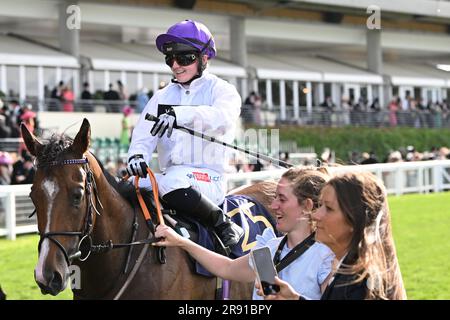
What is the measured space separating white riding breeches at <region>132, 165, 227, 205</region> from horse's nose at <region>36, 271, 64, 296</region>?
3.36ft

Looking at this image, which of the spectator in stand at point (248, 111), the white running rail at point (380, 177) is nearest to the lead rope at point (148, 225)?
the white running rail at point (380, 177)

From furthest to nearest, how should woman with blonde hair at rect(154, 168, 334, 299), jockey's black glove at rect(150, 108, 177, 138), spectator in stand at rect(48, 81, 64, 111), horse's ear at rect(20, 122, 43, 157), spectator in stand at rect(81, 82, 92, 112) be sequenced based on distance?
spectator in stand at rect(81, 82, 92, 112) → spectator in stand at rect(48, 81, 64, 111) → jockey's black glove at rect(150, 108, 177, 138) → horse's ear at rect(20, 122, 43, 157) → woman with blonde hair at rect(154, 168, 334, 299)

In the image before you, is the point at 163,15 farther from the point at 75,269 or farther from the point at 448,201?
the point at 75,269

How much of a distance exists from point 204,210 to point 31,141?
1.04 m

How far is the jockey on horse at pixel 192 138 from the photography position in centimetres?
496

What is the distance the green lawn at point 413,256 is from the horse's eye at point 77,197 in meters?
4.16

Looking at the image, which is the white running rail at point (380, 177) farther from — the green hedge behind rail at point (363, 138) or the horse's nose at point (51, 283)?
the green hedge behind rail at point (363, 138)

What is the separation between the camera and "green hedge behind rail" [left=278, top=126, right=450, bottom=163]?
30.0m

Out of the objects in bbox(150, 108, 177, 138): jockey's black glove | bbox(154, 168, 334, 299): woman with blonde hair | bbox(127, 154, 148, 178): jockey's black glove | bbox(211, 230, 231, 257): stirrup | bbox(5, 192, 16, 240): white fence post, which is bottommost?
bbox(5, 192, 16, 240): white fence post

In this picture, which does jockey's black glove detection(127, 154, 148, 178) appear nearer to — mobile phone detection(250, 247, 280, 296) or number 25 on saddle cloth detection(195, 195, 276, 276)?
number 25 on saddle cloth detection(195, 195, 276, 276)

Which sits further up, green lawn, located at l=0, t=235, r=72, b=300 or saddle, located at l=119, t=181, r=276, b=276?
saddle, located at l=119, t=181, r=276, b=276

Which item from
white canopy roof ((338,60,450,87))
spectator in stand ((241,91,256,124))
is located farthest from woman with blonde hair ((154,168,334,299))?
white canopy roof ((338,60,450,87))

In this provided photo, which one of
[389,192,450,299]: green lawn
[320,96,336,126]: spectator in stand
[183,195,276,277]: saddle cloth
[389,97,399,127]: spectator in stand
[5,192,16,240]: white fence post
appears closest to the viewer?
[183,195,276,277]: saddle cloth

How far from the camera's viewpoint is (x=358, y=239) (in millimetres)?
3004
